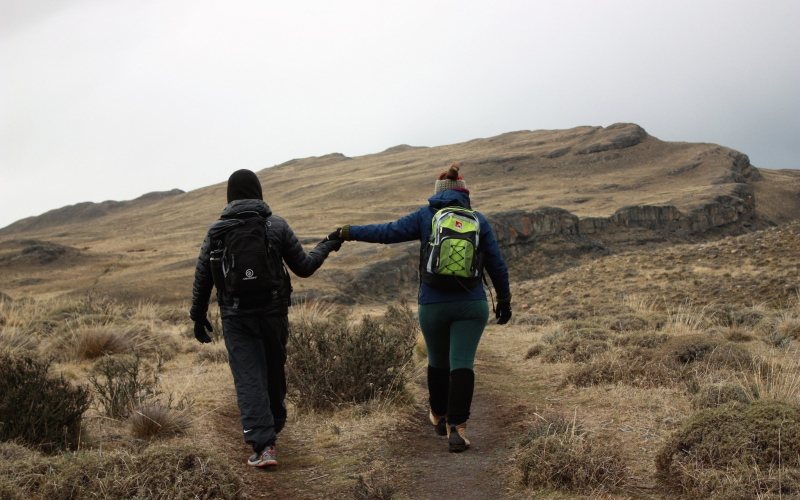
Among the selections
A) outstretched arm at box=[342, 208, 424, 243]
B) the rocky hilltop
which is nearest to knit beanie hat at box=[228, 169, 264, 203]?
outstretched arm at box=[342, 208, 424, 243]

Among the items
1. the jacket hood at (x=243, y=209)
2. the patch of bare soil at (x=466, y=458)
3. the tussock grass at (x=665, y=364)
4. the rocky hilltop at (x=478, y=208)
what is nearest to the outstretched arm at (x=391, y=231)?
the jacket hood at (x=243, y=209)

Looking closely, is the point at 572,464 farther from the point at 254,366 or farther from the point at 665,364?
the point at 665,364

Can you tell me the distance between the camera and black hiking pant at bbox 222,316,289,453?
14.7ft

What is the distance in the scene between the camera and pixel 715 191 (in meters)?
47.2

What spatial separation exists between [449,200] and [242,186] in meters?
1.50

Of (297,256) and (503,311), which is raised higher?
(297,256)

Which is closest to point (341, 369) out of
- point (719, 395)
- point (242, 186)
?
point (242, 186)

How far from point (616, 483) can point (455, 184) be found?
238cm

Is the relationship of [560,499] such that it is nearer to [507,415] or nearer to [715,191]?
[507,415]

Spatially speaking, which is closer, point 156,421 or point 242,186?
point 242,186

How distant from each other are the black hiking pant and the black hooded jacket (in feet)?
0.21

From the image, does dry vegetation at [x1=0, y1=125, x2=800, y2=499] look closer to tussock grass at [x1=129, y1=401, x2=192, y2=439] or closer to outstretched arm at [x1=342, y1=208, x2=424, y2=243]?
tussock grass at [x1=129, y1=401, x2=192, y2=439]

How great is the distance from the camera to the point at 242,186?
184 inches

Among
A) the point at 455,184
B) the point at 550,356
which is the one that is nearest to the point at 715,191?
the point at 550,356
